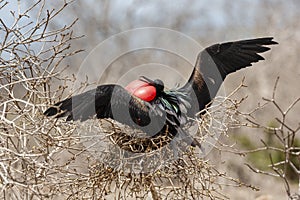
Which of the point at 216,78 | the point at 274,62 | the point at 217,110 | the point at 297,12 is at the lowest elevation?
the point at 217,110

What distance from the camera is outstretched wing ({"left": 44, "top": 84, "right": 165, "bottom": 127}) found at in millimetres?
1787

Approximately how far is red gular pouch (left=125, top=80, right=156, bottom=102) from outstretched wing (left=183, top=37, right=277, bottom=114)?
17 cm

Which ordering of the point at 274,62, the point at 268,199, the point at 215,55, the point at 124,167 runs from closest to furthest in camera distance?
the point at 124,167
the point at 215,55
the point at 268,199
the point at 274,62

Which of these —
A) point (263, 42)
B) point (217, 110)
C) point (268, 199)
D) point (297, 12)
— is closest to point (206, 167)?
point (217, 110)

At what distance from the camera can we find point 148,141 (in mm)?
1891

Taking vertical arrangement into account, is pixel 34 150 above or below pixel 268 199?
below

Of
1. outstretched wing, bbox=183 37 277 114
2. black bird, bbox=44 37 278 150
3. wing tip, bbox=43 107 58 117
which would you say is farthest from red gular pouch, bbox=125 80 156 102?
wing tip, bbox=43 107 58 117

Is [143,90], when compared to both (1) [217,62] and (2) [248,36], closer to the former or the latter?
(1) [217,62]

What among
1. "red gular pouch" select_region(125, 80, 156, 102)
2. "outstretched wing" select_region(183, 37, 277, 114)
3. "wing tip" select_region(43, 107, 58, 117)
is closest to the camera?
"wing tip" select_region(43, 107, 58, 117)

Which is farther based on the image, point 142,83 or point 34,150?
point 142,83

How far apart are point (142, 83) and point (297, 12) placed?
568 centimetres

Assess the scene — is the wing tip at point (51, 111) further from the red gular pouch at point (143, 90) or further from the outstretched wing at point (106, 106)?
the red gular pouch at point (143, 90)

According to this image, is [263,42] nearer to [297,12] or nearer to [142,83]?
[142,83]

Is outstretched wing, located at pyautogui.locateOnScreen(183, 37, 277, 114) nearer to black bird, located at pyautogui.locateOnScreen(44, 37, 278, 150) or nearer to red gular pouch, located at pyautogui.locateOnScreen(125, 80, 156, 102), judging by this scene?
black bird, located at pyautogui.locateOnScreen(44, 37, 278, 150)
